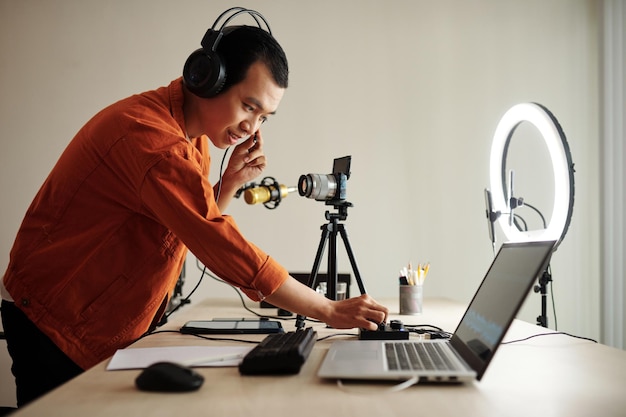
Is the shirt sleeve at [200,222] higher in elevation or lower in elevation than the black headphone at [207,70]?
lower

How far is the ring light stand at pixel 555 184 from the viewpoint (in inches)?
63.6

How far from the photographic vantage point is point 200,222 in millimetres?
1091

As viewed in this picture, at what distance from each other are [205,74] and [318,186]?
0.46m

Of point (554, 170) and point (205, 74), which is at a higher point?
point (205, 74)

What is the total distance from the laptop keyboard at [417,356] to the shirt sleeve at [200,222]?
0.92ft

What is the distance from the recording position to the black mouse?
0.78 metres

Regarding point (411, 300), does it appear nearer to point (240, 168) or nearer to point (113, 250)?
point (240, 168)

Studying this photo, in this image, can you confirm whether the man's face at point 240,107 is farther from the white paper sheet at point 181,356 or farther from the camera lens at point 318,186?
the white paper sheet at point 181,356

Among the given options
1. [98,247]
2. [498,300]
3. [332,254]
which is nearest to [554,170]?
[332,254]

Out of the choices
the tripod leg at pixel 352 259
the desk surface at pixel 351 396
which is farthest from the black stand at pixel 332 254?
the desk surface at pixel 351 396

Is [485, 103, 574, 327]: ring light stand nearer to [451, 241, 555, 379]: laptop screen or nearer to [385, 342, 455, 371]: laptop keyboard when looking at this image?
[451, 241, 555, 379]: laptop screen

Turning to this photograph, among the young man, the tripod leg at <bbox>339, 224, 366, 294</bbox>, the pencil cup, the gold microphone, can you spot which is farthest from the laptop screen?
the gold microphone

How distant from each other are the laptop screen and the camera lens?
22.1 inches

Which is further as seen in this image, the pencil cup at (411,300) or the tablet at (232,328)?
the pencil cup at (411,300)
